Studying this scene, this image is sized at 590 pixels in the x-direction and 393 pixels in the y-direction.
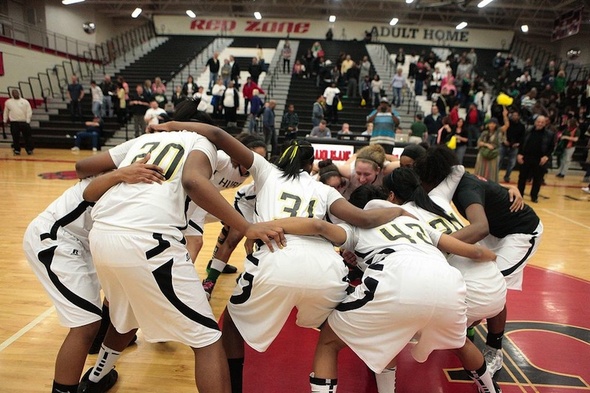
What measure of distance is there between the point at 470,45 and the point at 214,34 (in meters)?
17.5

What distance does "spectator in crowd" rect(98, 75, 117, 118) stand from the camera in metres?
17.3

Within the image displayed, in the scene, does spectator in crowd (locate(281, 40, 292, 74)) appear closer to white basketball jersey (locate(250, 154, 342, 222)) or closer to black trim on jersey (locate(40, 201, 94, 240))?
white basketball jersey (locate(250, 154, 342, 222))

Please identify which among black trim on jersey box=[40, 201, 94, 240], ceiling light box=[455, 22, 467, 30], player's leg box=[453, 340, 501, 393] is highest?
ceiling light box=[455, 22, 467, 30]

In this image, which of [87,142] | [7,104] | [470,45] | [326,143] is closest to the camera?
[326,143]

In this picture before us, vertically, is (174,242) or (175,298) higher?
(174,242)

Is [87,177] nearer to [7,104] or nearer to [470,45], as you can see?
[7,104]

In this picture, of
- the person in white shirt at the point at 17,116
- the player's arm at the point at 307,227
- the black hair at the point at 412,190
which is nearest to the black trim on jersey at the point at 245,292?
the player's arm at the point at 307,227

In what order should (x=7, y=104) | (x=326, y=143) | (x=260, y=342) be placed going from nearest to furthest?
(x=260, y=342), (x=326, y=143), (x=7, y=104)

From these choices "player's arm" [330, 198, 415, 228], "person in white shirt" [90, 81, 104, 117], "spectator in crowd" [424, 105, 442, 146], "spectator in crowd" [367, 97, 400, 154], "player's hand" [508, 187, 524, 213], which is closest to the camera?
"player's arm" [330, 198, 415, 228]

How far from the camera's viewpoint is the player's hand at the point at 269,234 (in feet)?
7.52

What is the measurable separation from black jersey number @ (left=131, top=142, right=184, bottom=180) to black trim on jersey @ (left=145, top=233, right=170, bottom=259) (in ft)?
1.10

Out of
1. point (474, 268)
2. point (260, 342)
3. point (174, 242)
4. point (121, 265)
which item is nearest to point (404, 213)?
point (474, 268)

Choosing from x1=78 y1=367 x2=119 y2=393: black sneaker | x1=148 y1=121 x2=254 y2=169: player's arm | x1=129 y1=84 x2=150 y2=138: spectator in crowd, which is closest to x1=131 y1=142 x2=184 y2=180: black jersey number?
x1=148 y1=121 x2=254 y2=169: player's arm

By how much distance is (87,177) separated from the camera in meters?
2.62
